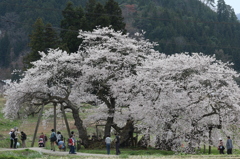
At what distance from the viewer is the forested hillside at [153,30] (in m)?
96.2

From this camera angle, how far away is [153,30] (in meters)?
100

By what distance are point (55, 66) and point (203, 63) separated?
1002 cm

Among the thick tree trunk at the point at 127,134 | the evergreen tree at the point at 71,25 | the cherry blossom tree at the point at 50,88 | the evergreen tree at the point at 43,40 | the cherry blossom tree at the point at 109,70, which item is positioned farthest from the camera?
the evergreen tree at the point at 43,40

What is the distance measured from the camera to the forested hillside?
316 feet

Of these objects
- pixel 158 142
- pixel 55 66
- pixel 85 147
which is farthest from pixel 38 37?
pixel 158 142

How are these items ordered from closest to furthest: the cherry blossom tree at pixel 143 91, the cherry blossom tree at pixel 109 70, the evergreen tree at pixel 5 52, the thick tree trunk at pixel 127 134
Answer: the cherry blossom tree at pixel 143 91, the thick tree trunk at pixel 127 134, the cherry blossom tree at pixel 109 70, the evergreen tree at pixel 5 52

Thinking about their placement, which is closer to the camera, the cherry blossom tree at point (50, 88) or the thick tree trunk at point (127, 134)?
the cherry blossom tree at point (50, 88)

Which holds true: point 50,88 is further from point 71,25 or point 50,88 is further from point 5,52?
point 5,52

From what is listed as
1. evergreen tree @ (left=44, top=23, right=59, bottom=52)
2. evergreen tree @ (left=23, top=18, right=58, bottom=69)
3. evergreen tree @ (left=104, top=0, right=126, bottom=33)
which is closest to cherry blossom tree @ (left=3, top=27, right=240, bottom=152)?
evergreen tree @ (left=104, top=0, right=126, bottom=33)

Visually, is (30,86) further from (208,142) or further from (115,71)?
(208,142)

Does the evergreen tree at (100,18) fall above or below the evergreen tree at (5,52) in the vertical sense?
below

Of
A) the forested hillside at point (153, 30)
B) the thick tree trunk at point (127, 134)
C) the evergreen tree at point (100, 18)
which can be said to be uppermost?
the forested hillside at point (153, 30)

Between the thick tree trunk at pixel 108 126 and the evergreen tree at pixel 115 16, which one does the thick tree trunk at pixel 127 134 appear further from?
the evergreen tree at pixel 115 16

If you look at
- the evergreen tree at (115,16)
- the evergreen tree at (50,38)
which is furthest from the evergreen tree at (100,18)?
the evergreen tree at (50,38)
